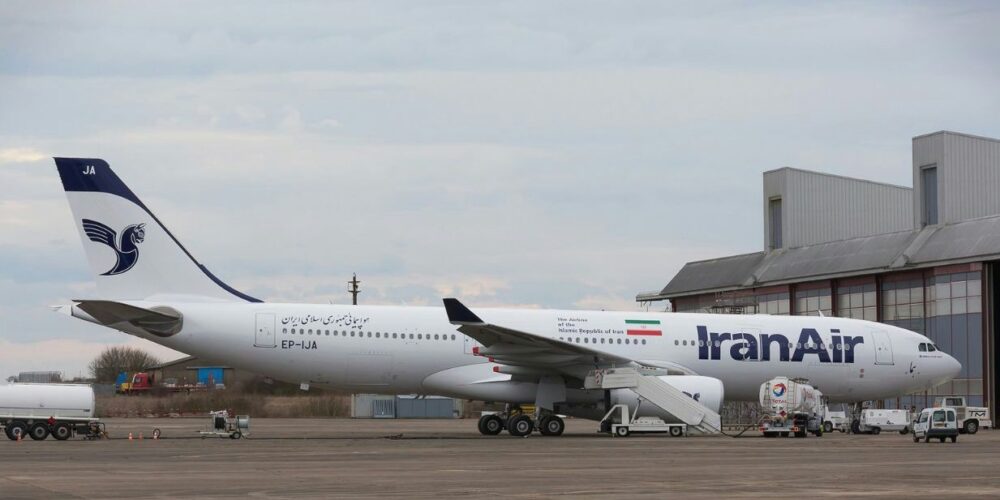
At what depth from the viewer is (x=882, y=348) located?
3612cm

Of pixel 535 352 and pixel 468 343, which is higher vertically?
pixel 468 343

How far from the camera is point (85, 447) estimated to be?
26641 mm

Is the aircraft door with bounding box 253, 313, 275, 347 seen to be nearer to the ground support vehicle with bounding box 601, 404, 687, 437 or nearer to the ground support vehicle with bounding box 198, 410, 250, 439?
the ground support vehicle with bounding box 198, 410, 250, 439

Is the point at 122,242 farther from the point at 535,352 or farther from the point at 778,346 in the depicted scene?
the point at 778,346

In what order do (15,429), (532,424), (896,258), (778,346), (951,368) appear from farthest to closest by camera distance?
(896,258) < (951,368) < (778,346) < (532,424) < (15,429)

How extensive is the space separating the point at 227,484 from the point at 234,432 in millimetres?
16180

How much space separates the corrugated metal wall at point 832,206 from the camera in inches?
2269

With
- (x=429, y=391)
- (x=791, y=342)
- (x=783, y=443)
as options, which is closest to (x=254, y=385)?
(x=429, y=391)

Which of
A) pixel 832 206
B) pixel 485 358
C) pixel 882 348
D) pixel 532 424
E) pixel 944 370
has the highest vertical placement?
pixel 832 206

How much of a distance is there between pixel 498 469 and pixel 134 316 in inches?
605

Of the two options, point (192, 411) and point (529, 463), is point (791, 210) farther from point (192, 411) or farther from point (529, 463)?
point (529, 463)

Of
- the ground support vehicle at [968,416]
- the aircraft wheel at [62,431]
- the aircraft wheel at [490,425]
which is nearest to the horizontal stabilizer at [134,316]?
the aircraft wheel at [62,431]

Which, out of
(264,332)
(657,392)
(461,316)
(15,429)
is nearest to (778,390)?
(657,392)

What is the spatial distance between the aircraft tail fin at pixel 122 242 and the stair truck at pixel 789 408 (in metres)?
14.4
